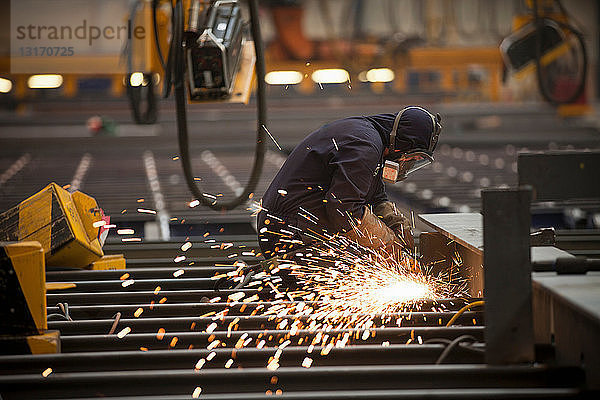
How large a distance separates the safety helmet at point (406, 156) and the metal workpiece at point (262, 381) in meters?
1.28

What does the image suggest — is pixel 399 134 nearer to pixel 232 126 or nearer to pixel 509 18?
pixel 232 126

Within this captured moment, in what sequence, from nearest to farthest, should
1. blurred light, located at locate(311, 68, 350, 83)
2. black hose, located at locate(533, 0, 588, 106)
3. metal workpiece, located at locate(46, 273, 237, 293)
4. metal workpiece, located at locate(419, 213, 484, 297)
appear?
metal workpiece, located at locate(419, 213, 484, 297) → metal workpiece, located at locate(46, 273, 237, 293) → black hose, located at locate(533, 0, 588, 106) → blurred light, located at locate(311, 68, 350, 83)

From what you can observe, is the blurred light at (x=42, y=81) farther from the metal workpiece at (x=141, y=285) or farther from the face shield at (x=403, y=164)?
the face shield at (x=403, y=164)

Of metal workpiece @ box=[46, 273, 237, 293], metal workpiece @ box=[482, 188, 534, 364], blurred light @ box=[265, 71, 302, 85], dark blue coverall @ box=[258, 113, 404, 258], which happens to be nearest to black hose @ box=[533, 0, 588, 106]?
dark blue coverall @ box=[258, 113, 404, 258]

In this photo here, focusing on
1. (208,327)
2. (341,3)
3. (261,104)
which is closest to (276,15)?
(261,104)

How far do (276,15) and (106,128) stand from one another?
4.55 metres

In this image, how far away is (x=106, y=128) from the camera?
1050cm

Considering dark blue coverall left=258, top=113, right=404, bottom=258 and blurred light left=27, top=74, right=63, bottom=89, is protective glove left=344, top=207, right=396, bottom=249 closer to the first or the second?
dark blue coverall left=258, top=113, right=404, bottom=258

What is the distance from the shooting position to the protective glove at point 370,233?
303 cm

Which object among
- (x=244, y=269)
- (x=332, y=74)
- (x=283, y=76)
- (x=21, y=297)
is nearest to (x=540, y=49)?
(x=244, y=269)

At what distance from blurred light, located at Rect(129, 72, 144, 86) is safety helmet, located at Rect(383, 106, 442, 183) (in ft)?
5.91

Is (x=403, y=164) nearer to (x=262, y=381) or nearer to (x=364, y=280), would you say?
(x=364, y=280)

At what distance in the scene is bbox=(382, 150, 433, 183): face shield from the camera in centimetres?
314

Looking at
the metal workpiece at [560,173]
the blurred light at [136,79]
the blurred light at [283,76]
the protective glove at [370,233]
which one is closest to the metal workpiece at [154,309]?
the protective glove at [370,233]
